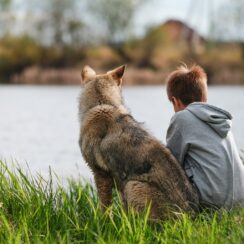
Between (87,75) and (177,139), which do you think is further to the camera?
(87,75)

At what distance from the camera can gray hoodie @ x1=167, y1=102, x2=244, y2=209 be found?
5902mm

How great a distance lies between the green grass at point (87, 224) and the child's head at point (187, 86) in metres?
1.20

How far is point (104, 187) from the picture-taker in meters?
6.24

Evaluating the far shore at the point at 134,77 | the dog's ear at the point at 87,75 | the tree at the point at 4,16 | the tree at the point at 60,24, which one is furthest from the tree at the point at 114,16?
the dog's ear at the point at 87,75

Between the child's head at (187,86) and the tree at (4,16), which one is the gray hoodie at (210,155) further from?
the tree at (4,16)

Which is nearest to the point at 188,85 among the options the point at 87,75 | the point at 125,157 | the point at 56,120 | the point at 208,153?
the point at 208,153

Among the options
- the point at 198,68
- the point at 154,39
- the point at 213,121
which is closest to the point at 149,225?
the point at 213,121

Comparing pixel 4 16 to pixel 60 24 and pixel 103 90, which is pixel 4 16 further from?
pixel 103 90

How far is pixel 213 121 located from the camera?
235 inches

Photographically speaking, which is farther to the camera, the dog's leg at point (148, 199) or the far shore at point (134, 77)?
the far shore at point (134, 77)

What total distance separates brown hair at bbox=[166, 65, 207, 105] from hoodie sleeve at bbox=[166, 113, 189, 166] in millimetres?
326

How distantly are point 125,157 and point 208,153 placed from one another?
80 centimetres

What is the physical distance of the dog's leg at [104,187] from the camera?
623cm

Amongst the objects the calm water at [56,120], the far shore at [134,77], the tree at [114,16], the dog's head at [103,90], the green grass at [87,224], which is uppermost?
the tree at [114,16]
